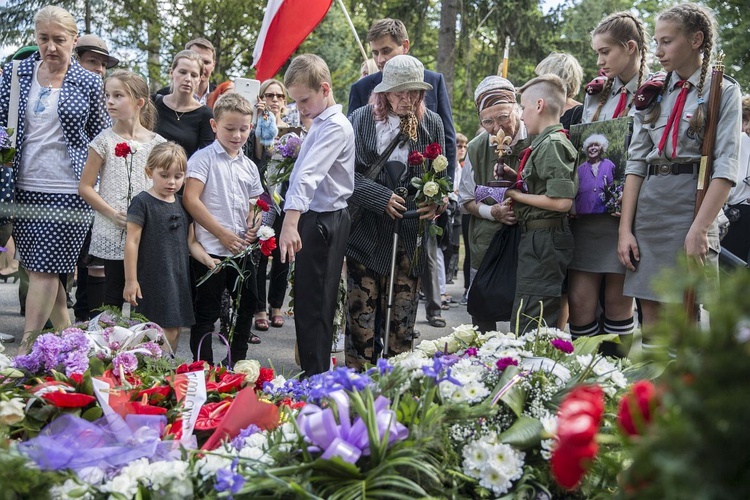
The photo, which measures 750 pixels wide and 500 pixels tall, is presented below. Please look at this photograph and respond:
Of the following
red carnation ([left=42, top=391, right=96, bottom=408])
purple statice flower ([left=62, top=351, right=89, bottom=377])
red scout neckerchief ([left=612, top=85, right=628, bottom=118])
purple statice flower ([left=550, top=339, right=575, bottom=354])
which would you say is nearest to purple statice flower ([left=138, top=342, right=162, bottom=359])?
purple statice flower ([left=62, top=351, right=89, bottom=377])

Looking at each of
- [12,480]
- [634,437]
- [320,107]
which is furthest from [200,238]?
[634,437]

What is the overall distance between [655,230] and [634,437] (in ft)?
9.83

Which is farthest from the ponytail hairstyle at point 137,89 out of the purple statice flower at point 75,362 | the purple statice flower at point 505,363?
the purple statice flower at point 505,363

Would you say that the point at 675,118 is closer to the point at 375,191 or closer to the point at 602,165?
the point at 602,165

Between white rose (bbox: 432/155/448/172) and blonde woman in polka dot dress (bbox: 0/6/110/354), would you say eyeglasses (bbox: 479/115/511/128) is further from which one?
blonde woman in polka dot dress (bbox: 0/6/110/354)

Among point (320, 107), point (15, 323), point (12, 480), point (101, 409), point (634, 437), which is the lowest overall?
point (15, 323)

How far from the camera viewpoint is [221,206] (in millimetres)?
4602

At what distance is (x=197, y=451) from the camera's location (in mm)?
1753

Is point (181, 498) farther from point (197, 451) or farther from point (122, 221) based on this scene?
point (122, 221)

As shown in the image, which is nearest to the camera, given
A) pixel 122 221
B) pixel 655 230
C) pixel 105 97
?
pixel 655 230

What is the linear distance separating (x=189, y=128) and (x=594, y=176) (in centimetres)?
295

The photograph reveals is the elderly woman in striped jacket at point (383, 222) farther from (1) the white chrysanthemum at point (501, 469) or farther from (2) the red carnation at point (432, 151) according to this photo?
(1) the white chrysanthemum at point (501, 469)

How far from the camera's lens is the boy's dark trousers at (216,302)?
4641 millimetres

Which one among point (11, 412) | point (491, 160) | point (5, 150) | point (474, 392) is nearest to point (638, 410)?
point (474, 392)
